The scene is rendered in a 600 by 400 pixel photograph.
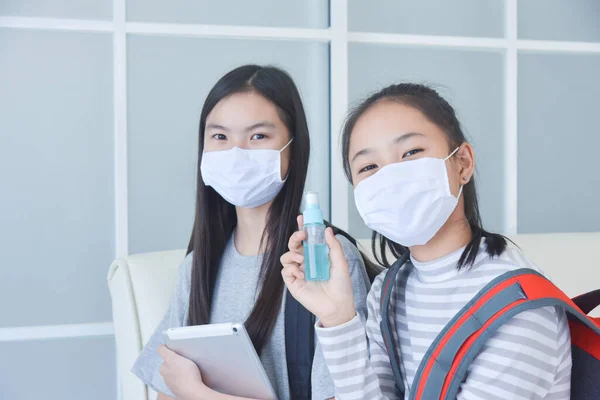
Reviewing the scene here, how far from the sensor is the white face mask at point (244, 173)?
1346 millimetres

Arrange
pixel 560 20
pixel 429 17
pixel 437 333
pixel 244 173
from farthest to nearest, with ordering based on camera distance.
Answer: pixel 560 20 < pixel 429 17 < pixel 244 173 < pixel 437 333

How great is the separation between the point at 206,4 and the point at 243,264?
1.17 metres

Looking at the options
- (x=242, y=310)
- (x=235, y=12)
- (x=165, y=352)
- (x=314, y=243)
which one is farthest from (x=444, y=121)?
(x=235, y=12)

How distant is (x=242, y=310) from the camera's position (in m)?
1.37

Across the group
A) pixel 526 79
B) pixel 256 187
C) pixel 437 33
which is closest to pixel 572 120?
pixel 526 79

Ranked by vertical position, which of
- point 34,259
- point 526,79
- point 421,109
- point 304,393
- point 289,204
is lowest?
point 304,393

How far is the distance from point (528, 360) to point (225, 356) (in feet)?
1.88

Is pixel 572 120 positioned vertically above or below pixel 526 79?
below

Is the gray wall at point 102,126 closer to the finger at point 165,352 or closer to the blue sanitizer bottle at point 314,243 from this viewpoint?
the finger at point 165,352

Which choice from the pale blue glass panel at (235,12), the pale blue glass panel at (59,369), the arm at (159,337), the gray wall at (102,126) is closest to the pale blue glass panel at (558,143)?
the gray wall at (102,126)

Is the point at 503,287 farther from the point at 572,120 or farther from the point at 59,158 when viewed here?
the point at 572,120

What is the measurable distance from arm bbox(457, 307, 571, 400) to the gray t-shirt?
0.32 meters

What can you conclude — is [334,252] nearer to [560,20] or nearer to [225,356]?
[225,356]

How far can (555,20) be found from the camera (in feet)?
8.27
